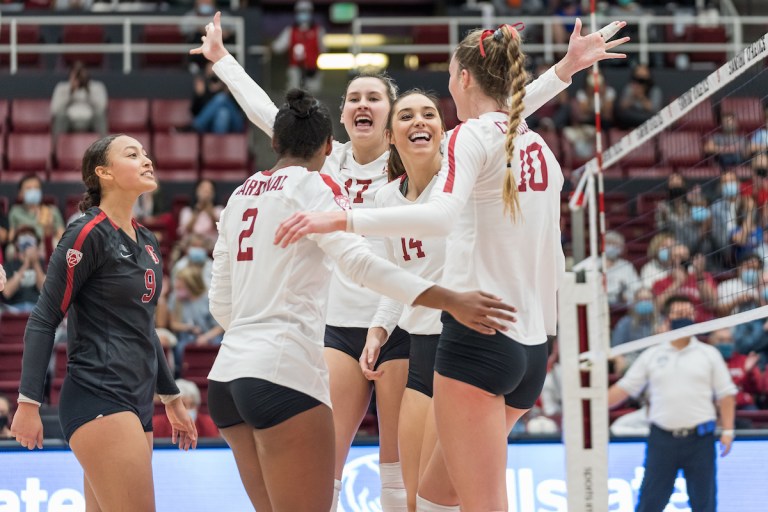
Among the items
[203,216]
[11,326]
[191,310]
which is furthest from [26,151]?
[191,310]

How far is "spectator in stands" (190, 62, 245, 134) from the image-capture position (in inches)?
564

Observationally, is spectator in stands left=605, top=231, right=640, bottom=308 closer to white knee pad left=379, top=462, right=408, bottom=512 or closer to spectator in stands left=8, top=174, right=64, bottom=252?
spectator in stands left=8, top=174, right=64, bottom=252

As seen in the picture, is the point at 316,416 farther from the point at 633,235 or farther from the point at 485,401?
the point at 633,235

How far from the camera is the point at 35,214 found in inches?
470

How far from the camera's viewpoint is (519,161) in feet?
12.7

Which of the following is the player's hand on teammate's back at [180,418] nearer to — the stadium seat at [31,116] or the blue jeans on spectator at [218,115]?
the blue jeans on spectator at [218,115]

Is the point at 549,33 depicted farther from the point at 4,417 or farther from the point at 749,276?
the point at 4,417

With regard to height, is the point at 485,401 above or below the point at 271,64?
below

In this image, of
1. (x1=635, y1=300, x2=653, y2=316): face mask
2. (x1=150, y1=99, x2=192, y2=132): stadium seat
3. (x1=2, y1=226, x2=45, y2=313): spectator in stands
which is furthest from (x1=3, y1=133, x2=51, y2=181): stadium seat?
(x1=635, y1=300, x2=653, y2=316): face mask

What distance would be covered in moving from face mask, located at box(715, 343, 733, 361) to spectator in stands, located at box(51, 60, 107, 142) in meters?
7.51

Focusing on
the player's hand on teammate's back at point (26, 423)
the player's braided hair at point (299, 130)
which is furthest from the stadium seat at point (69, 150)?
the player's braided hair at point (299, 130)

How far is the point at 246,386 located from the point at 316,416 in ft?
0.81

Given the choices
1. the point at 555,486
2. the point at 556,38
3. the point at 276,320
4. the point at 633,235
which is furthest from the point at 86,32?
the point at 276,320

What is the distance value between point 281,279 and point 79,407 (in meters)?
0.95
